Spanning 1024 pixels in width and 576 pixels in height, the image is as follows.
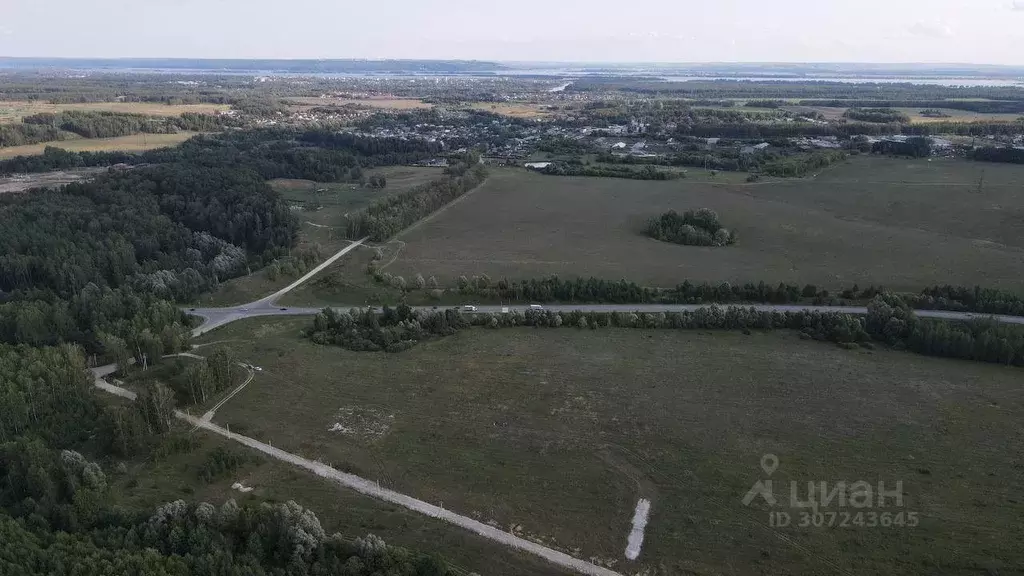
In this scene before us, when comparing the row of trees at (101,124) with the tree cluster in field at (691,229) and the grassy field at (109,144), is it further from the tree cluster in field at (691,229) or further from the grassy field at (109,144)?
the tree cluster in field at (691,229)

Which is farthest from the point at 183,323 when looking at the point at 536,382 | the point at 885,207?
the point at 885,207

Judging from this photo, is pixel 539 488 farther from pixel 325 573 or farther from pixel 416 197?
pixel 416 197

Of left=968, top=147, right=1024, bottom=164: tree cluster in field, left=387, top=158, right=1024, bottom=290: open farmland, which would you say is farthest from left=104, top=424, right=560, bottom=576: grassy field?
left=968, top=147, right=1024, bottom=164: tree cluster in field

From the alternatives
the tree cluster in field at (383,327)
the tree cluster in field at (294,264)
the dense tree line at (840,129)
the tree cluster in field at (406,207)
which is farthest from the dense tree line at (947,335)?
the dense tree line at (840,129)

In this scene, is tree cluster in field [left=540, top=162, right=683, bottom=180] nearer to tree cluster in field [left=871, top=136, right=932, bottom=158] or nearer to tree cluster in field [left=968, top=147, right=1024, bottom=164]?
tree cluster in field [left=871, top=136, right=932, bottom=158]

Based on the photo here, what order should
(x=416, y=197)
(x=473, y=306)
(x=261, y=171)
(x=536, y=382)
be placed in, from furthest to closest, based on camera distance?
(x=261, y=171) → (x=416, y=197) → (x=473, y=306) → (x=536, y=382)

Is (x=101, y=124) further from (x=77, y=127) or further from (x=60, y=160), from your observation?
(x=60, y=160)

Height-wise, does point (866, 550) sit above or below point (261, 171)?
below
